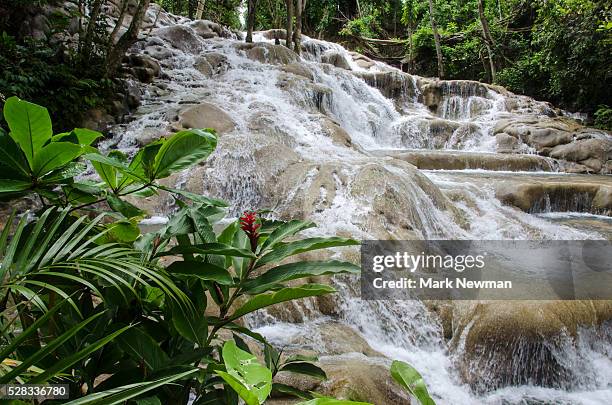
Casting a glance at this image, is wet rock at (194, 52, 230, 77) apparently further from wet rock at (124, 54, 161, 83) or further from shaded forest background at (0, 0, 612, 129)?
shaded forest background at (0, 0, 612, 129)

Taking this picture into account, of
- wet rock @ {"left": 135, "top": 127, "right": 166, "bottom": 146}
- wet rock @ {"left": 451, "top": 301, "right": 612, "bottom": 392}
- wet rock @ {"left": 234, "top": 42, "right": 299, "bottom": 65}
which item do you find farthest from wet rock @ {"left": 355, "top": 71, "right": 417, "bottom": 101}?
wet rock @ {"left": 451, "top": 301, "right": 612, "bottom": 392}

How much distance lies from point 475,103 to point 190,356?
14990 mm

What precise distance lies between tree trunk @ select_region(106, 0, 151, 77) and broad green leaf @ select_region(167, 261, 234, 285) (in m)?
6.88

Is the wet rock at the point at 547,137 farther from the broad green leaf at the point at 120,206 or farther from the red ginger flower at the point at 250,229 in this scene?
the broad green leaf at the point at 120,206

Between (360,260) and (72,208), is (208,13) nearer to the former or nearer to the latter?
(360,260)

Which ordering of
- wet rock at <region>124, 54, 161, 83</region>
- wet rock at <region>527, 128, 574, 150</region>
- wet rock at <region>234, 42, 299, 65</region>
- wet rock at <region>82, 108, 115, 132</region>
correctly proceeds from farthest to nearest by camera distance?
wet rock at <region>234, 42, 299, 65</region>
wet rock at <region>527, 128, 574, 150</region>
wet rock at <region>124, 54, 161, 83</region>
wet rock at <region>82, 108, 115, 132</region>

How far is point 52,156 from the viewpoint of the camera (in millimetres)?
931

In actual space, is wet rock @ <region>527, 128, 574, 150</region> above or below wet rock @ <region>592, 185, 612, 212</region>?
above

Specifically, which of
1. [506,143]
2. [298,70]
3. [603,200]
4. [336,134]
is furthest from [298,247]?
[506,143]

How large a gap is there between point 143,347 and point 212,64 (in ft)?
36.8

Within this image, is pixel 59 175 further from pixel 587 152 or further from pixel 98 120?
pixel 587 152

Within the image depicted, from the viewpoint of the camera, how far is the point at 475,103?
1397cm

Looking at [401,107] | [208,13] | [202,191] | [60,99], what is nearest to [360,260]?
[202,191]

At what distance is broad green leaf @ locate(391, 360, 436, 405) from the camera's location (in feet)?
2.73
